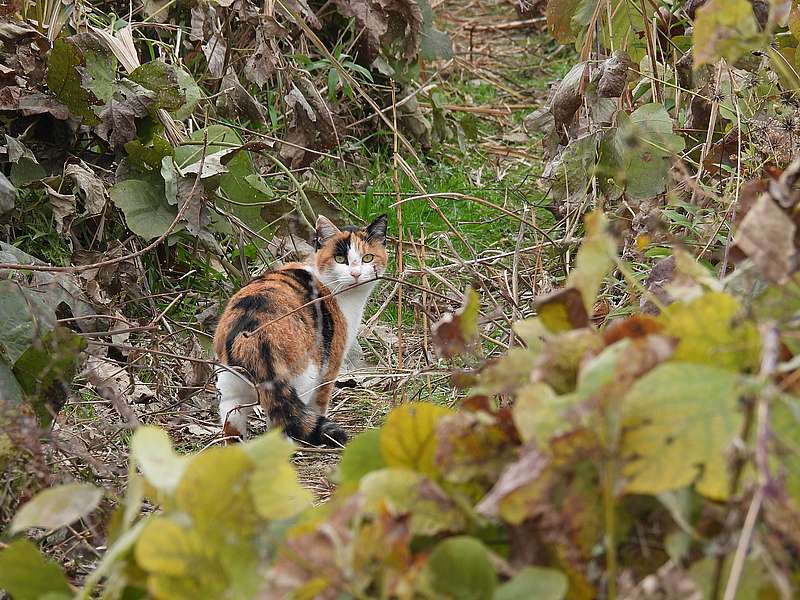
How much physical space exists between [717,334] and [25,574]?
68 cm

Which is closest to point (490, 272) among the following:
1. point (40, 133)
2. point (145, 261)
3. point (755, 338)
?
point (145, 261)

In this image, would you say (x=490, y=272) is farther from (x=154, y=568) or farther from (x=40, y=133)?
(x=154, y=568)

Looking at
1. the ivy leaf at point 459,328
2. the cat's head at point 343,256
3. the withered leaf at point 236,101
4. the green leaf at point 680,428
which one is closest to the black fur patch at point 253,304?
the cat's head at point 343,256

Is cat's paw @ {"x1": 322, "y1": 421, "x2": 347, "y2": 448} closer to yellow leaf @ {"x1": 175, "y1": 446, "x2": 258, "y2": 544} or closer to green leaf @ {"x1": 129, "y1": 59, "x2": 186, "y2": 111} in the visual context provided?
green leaf @ {"x1": 129, "y1": 59, "x2": 186, "y2": 111}

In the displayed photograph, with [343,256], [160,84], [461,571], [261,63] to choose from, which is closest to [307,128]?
[261,63]

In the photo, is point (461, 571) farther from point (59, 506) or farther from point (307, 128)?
point (307, 128)

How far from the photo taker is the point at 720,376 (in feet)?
2.60

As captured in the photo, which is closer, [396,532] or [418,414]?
[396,532]

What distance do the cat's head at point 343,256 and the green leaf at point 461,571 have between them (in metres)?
2.58

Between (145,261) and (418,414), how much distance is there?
8.55 feet

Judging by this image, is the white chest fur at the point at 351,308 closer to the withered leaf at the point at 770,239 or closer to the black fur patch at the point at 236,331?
the black fur patch at the point at 236,331

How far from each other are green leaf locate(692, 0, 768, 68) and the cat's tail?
5.93ft

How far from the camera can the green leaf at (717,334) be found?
0.90 m

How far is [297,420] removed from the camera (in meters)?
2.74
